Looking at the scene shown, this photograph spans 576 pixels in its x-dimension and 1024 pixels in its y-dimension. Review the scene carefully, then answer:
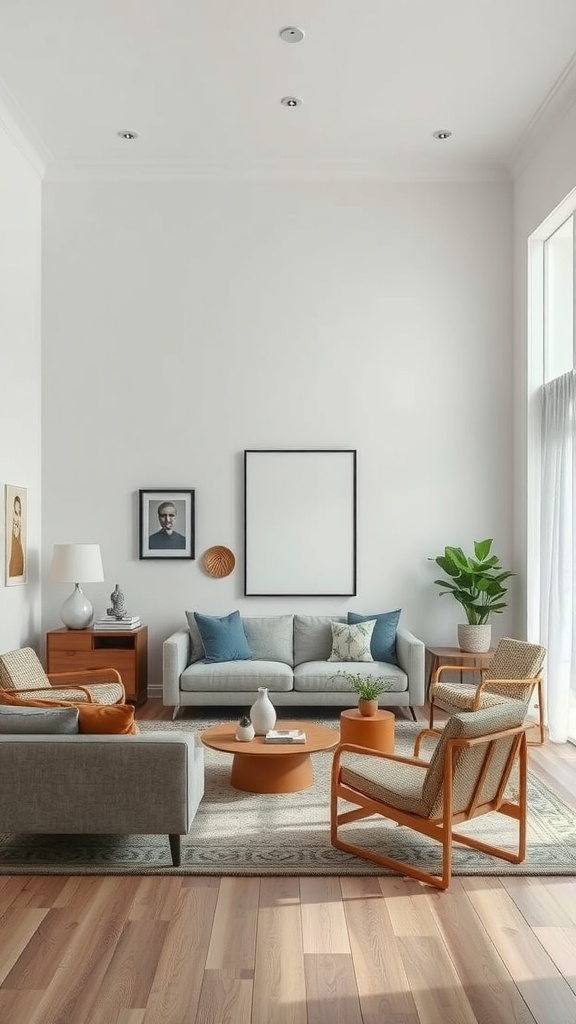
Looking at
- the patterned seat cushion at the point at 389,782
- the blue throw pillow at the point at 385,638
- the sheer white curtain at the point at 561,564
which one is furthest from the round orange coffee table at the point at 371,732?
the blue throw pillow at the point at 385,638

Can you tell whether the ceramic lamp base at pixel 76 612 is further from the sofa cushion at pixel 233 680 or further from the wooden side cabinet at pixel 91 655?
the sofa cushion at pixel 233 680

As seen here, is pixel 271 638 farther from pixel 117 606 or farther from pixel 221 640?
pixel 117 606

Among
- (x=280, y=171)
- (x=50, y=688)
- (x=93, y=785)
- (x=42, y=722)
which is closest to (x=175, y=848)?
(x=93, y=785)

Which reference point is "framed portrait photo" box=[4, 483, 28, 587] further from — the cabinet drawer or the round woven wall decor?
the round woven wall decor

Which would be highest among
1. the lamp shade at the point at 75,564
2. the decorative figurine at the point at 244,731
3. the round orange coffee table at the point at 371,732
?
the lamp shade at the point at 75,564

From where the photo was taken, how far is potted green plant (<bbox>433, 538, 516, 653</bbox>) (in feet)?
23.5

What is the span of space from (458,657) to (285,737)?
2.62 meters

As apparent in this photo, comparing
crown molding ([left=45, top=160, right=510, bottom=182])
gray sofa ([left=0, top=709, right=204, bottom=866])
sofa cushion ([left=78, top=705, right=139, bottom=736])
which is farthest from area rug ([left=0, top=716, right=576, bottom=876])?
crown molding ([left=45, top=160, right=510, bottom=182])

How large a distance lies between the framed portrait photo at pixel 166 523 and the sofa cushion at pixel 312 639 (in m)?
Result: 1.17

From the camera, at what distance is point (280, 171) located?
25.2 feet

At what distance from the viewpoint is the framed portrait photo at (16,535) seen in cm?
682

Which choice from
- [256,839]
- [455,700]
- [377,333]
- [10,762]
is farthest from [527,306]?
[10,762]

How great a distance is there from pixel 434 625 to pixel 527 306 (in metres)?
2.87

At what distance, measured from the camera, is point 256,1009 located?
8.93 feet
